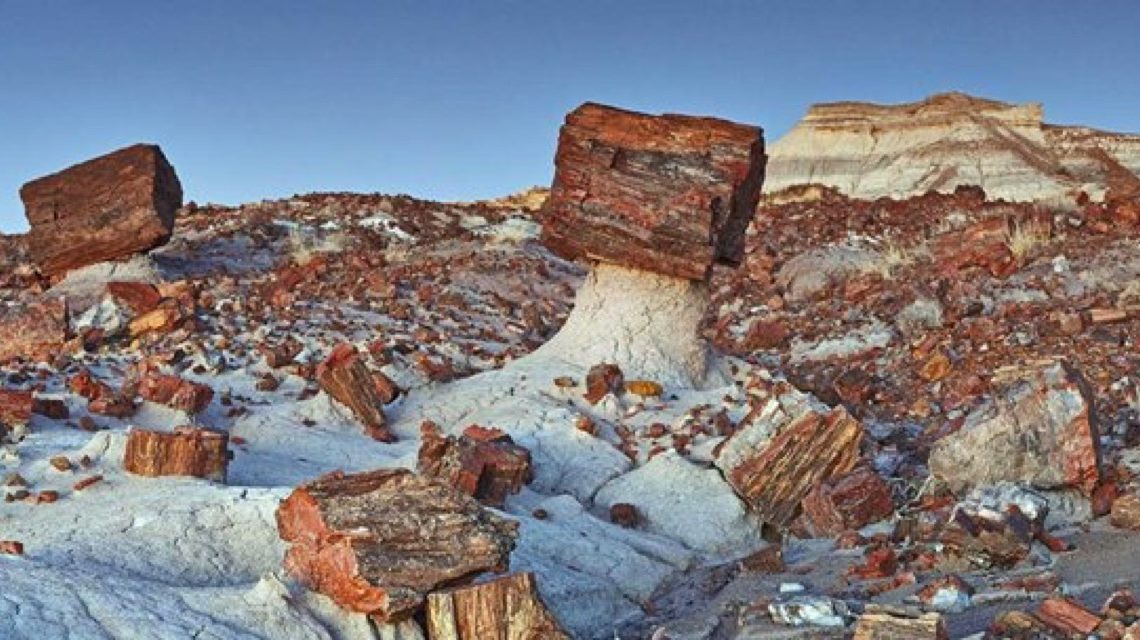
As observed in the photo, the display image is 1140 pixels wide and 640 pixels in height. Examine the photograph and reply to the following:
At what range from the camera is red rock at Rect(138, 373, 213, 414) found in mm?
7371

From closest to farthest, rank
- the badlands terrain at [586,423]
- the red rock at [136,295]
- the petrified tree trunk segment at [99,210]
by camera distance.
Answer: the badlands terrain at [586,423], the red rock at [136,295], the petrified tree trunk segment at [99,210]

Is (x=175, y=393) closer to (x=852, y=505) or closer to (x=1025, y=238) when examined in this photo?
(x=852, y=505)

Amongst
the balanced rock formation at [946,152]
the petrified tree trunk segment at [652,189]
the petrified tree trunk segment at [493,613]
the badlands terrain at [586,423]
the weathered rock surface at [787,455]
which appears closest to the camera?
the petrified tree trunk segment at [493,613]

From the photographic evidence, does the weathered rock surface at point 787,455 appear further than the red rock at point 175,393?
No

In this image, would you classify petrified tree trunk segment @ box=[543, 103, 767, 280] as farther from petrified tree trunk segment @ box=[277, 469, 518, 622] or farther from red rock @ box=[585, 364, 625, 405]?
petrified tree trunk segment @ box=[277, 469, 518, 622]

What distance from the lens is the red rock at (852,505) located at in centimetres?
665

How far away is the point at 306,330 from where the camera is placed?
9.93m

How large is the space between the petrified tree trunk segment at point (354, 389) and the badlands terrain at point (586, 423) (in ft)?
0.09

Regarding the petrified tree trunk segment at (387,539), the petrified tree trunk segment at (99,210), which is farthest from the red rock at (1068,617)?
the petrified tree trunk segment at (99,210)

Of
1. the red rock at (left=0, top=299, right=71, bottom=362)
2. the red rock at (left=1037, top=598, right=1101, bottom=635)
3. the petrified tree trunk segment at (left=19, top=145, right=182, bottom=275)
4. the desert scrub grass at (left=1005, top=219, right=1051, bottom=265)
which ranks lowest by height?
the red rock at (left=1037, top=598, right=1101, bottom=635)

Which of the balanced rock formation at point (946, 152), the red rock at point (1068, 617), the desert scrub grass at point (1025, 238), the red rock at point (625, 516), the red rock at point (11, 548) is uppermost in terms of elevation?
the balanced rock formation at point (946, 152)

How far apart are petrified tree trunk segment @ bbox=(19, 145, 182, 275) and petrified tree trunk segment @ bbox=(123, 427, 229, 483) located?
751cm

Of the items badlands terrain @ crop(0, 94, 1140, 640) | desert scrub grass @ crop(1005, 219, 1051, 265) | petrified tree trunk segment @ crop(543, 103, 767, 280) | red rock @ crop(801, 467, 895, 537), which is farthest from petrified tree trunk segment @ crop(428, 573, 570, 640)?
desert scrub grass @ crop(1005, 219, 1051, 265)

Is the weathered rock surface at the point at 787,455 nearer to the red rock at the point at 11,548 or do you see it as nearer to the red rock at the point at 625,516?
the red rock at the point at 625,516
